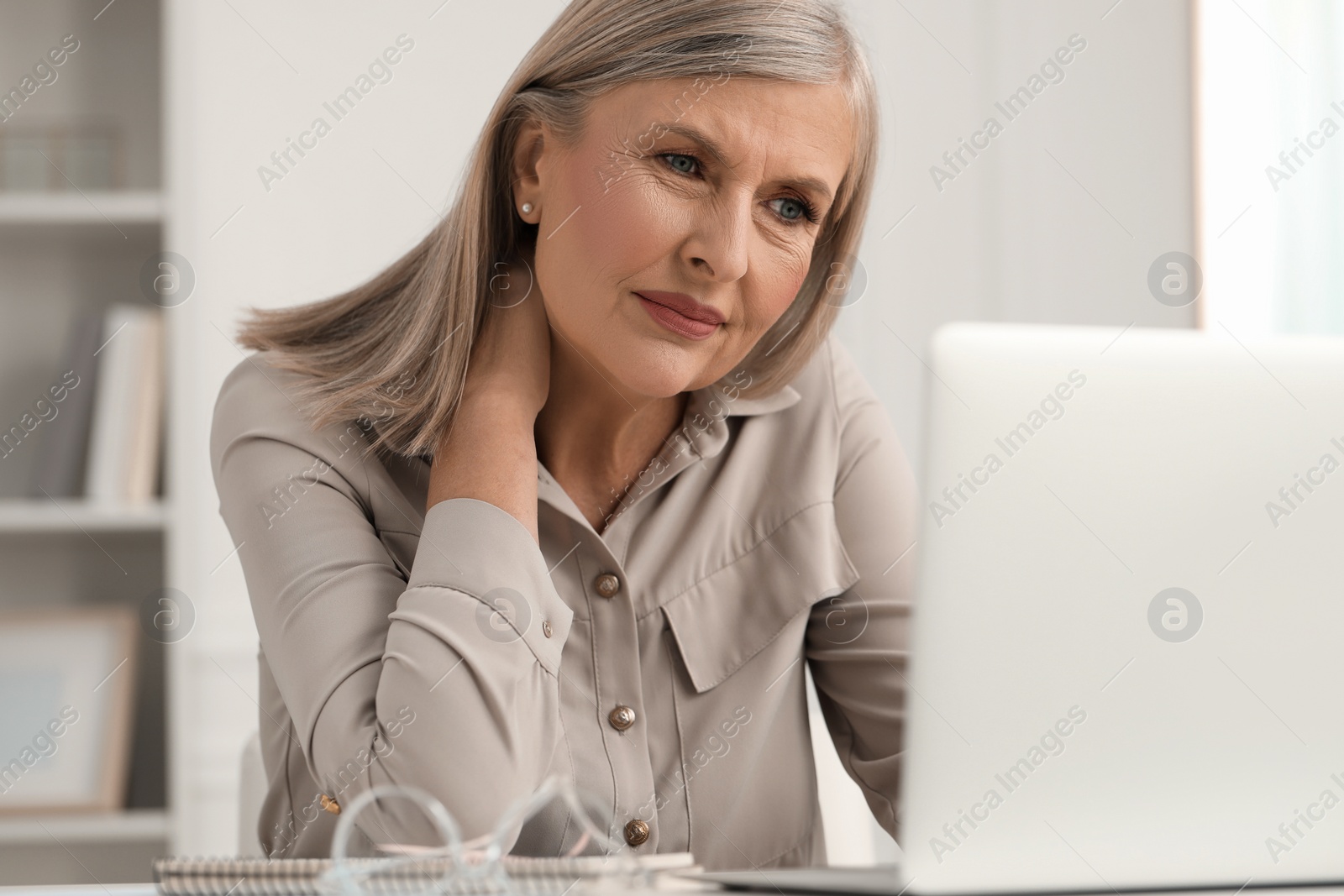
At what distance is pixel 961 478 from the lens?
22.2 inches

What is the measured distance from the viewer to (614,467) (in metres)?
1.28

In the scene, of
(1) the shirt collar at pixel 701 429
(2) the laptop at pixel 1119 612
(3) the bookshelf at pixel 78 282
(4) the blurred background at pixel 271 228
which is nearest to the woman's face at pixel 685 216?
(1) the shirt collar at pixel 701 429

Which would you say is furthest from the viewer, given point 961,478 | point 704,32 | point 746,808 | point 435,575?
point 746,808

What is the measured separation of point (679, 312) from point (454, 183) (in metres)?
1.31

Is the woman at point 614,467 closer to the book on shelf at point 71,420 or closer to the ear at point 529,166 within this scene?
the ear at point 529,166

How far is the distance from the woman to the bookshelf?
3.89ft

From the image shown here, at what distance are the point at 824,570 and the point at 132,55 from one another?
6.16 ft

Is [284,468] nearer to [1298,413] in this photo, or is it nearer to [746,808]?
[746,808]

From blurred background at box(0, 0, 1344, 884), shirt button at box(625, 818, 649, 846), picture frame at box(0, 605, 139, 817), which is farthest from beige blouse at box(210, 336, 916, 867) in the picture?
picture frame at box(0, 605, 139, 817)

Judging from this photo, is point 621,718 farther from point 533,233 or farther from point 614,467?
point 533,233

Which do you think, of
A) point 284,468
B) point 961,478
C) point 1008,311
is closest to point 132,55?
point 284,468

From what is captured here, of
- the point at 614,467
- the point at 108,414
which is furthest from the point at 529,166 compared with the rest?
the point at 108,414

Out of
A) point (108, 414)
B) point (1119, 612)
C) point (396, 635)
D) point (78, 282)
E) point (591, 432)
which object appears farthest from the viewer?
point (78, 282)

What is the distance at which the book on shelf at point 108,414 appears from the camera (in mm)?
2094
